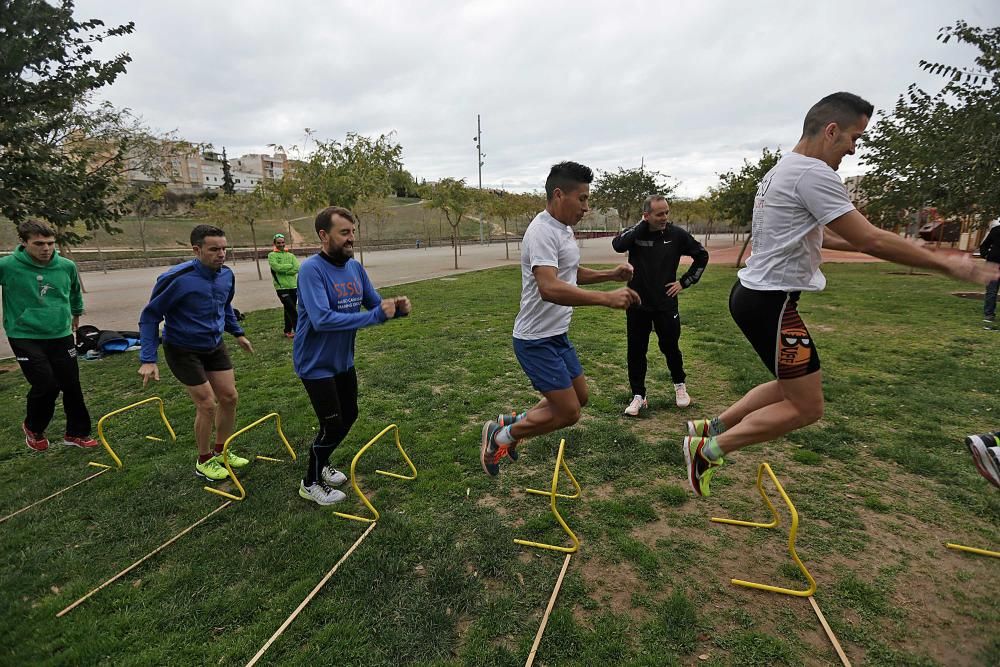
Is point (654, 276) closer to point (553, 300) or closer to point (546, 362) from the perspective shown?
point (546, 362)

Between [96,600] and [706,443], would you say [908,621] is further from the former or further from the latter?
[96,600]

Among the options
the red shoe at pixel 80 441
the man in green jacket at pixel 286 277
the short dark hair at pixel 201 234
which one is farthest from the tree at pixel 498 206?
the short dark hair at pixel 201 234

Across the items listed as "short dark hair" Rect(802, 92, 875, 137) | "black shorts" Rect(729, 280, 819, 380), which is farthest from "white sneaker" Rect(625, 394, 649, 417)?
"short dark hair" Rect(802, 92, 875, 137)

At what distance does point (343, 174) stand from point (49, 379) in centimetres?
1761

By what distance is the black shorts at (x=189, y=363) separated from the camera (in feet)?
13.5

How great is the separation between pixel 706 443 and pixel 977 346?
793cm

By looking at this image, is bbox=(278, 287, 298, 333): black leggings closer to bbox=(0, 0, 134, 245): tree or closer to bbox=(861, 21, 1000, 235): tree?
bbox=(0, 0, 134, 245): tree

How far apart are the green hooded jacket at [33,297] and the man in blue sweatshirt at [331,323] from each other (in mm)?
3288

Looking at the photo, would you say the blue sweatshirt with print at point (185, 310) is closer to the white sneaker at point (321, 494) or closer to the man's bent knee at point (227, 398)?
the man's bent knee at point (227, 398)

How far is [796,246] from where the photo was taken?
2787 mm

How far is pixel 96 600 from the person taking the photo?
9.73 ft

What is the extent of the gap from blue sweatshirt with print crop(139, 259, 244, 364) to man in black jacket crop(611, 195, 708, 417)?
3822 millimetres

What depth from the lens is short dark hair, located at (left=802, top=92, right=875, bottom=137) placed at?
2760 mm

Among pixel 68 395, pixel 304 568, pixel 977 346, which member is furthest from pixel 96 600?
pixel 977 346
